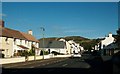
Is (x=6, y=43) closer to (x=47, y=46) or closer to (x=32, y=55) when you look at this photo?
(x=32, y=55)

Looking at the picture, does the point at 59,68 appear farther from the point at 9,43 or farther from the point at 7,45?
the point at 9,43

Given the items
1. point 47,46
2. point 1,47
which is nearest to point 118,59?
point 1,47

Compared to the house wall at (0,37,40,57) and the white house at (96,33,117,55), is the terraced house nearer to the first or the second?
the house wall at (0,37,40,57)

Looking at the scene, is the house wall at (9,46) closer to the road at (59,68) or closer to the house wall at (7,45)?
the house wall at (7,45)

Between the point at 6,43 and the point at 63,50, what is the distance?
69220mm

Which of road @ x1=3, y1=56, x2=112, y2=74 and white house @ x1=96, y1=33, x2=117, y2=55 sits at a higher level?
white house @ x1=96, y1=33, x2=117, y2=55

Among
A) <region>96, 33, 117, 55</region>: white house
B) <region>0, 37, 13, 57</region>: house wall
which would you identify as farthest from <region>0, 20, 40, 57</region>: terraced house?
<region>96, 33, 117, 55</region>: white house

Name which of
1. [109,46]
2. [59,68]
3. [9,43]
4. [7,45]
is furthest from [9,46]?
[59,68]

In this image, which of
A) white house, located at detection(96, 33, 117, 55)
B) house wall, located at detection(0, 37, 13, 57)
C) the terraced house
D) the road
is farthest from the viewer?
the terraced house

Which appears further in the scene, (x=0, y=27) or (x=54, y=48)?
(x=54, y=48)

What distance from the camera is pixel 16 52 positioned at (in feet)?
217

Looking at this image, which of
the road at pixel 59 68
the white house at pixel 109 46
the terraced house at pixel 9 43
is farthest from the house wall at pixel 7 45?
the road at pixel 59 68

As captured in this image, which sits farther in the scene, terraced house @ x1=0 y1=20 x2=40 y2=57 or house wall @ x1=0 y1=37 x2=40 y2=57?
terraced house @ x1=0 y1=20 x2=40 y2=57

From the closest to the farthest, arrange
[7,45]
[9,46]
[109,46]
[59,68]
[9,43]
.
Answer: [59,68] → [7,45] → [9,46] → [9,43] → [109,46]
